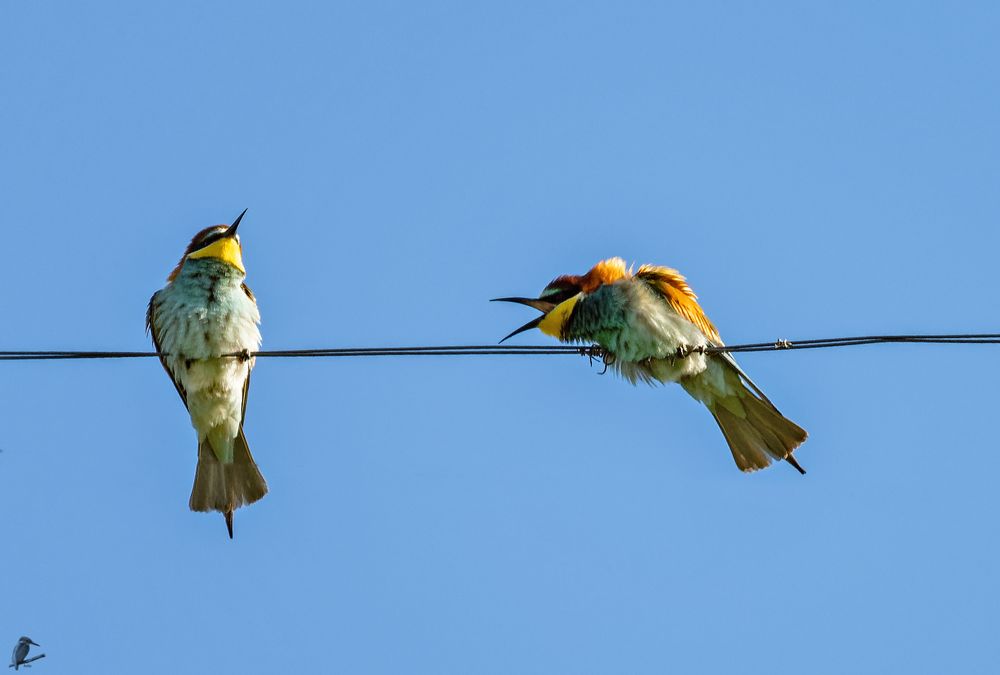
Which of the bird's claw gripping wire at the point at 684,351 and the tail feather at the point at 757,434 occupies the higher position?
the bird's claw gripping wire at the point at 684,351

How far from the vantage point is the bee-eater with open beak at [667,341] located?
4609 millimetres

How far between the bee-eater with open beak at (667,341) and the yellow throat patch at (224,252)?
115 cm

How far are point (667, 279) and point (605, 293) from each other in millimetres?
257

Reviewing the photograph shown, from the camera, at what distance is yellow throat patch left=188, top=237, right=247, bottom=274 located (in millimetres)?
4848

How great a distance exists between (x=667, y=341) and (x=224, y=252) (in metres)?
1.64

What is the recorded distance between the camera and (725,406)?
4805mm

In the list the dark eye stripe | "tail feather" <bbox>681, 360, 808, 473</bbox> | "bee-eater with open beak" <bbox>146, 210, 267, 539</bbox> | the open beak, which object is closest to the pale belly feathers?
"bee-eater with open beak" <bbox>146, 210, 267, 539</bbox>

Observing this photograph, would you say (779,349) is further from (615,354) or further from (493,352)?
(615,354)

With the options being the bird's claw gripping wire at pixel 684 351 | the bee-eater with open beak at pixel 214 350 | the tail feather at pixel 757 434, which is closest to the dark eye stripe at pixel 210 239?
the bee-eater with open beak at pixel 214 350

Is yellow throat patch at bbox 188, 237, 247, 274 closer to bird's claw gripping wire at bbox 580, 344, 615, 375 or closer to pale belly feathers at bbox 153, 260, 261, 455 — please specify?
pale belly feathers at bbox 153, 260, 261, 455

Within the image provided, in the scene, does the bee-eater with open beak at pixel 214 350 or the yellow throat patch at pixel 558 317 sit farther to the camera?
the yellow throat patch at pixel 558 317

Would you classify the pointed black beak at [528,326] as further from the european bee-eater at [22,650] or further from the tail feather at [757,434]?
the european bee-eater at [22,650]

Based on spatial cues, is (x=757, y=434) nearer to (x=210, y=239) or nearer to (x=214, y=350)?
(x=214, y=350)

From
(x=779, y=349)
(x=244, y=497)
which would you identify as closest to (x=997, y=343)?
(x=779, y=349)
